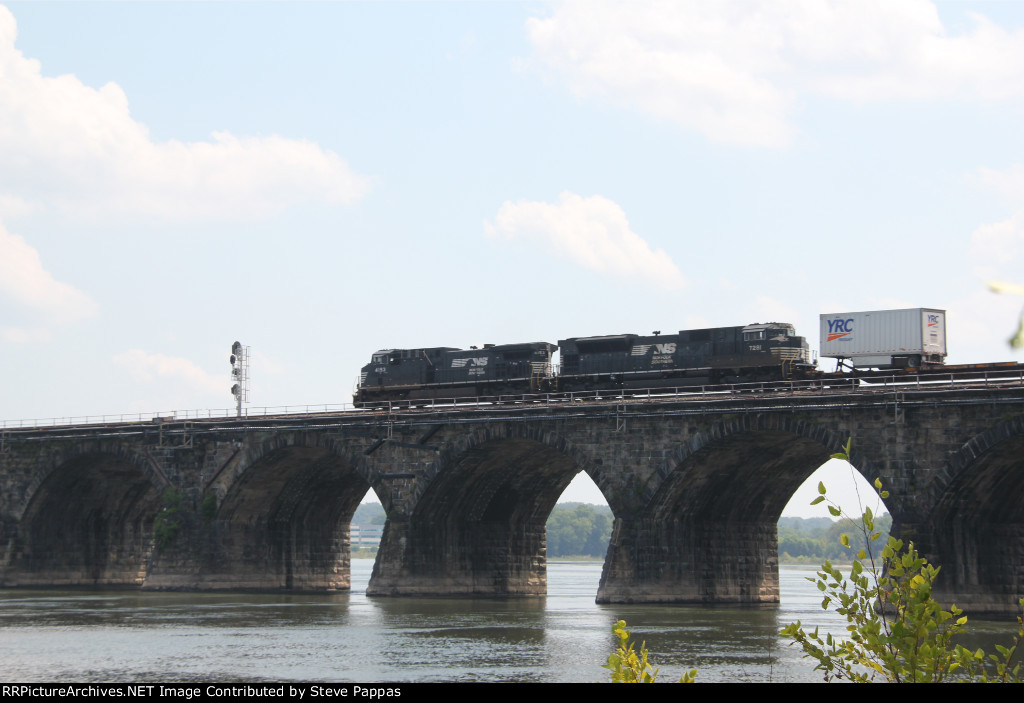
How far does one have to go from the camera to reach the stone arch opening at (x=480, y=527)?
201 feet

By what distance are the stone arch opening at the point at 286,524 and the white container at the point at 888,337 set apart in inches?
1069

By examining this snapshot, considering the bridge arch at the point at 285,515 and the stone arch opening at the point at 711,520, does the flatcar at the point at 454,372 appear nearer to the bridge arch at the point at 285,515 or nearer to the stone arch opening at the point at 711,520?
the bridge arch at the point at 285,515

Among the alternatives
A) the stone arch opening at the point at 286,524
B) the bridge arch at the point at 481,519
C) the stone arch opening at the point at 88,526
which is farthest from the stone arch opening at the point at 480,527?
the stone arch opening at the point at 88,526

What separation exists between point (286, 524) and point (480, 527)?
1380 cm

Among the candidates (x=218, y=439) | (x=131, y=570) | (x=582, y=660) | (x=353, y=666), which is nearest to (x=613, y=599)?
(x=582, y=660)

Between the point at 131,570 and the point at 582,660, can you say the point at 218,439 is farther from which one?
the point at 582,660

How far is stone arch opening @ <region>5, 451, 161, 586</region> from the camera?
73750 mm

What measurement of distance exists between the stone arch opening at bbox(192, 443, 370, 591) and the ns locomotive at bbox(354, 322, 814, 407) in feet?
17.6

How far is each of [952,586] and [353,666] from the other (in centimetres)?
2491

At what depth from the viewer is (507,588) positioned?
65750 millimetres

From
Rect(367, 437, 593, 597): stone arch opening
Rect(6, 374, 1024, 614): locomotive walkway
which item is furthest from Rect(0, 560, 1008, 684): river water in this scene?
Rect(6, 374, 1024, 614): locomotive walkway

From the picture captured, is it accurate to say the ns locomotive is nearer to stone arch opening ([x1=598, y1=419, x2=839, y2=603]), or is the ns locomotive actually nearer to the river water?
stone arch opening ([x1=598, y1=419, x2=839, y2=603])

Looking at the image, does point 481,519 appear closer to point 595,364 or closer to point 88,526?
point 595,364

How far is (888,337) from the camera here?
5425 cm
